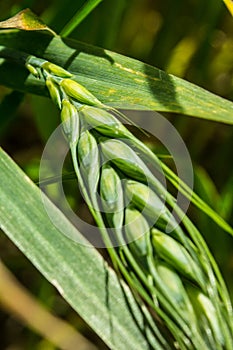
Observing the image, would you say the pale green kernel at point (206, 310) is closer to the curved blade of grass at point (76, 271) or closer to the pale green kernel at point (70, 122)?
the curved blade of grass at point (76, 271)

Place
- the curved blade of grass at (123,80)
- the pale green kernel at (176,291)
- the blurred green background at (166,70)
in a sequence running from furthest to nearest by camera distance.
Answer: the blurred green background at (166,70)
the curved blade of grass at (123,80)
the pale green kernel at (176,291)

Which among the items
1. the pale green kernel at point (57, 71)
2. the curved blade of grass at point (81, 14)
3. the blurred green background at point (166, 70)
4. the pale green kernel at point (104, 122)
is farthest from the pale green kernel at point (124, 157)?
the blurred green background at point (166, 70)

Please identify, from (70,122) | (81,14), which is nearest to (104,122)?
(70,122)

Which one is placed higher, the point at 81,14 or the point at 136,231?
the point at 81,14

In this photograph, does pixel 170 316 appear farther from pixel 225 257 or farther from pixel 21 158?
pixel 21 158

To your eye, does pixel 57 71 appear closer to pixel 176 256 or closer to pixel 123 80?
pixel 123 80

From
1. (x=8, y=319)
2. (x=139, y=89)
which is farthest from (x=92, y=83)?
(x=8, y=319)
